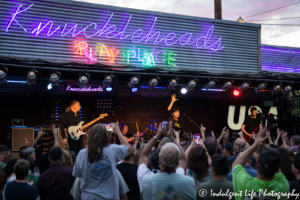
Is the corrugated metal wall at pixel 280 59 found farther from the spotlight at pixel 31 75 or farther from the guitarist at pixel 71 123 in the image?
the spotlight at pixel 31 75

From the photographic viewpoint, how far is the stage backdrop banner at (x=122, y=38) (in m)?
8.45

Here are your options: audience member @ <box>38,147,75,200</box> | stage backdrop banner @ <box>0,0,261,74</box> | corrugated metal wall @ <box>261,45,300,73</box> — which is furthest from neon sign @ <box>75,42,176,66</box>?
audience member @ <box>38,147,75,200</box>

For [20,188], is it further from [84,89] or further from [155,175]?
[84,89]

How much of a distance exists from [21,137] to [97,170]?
770 cm

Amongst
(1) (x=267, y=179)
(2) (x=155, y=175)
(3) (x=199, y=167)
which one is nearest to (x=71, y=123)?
(3) (x=199, y=167)

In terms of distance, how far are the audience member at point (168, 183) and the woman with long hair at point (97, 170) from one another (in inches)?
23.2

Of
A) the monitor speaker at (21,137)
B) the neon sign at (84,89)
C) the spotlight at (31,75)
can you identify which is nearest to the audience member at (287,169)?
the spotlight at (31,75)

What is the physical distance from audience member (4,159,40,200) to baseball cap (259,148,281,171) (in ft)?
8.51

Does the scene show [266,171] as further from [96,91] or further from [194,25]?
[96,91]

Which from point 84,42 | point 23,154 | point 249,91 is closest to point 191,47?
point 84,42

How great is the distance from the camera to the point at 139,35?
967 centimetres

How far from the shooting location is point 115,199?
3.04 meters

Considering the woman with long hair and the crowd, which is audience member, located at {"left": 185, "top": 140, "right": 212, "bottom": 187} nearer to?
the crowd

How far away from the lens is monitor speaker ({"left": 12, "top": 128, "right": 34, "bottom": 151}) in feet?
31.2
